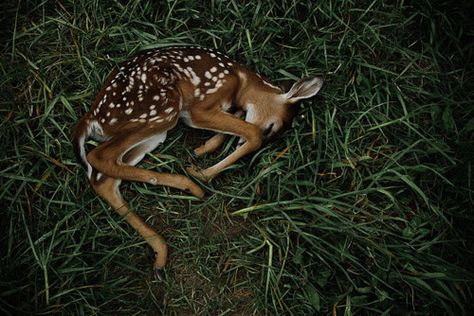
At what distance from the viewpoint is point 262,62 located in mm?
3320

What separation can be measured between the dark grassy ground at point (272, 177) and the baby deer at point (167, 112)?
110 millimetres

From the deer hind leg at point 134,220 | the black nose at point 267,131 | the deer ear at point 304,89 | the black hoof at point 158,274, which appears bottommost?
the black hoof at point 158,274

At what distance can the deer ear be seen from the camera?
2930 millimetres

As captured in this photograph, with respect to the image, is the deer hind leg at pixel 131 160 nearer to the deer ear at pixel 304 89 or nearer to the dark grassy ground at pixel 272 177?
the dark grassy ground at pixel 272 177

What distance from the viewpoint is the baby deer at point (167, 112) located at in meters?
2.84

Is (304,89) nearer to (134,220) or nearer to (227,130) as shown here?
(227,130)

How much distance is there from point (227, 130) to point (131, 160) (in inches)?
Answer: 24.3

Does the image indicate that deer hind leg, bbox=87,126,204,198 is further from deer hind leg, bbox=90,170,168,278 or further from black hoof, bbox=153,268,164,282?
black hoof, bbox=153,268,164,282

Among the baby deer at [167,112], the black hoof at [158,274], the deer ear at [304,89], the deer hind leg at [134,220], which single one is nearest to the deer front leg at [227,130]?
the baby deer at [167,112]

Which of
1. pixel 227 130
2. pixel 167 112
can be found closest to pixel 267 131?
pixel 227 130

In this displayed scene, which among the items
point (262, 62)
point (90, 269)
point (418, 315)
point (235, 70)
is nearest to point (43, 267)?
point (90, 269)

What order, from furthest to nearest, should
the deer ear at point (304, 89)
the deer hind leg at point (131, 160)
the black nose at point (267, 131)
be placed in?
1. the black nose at point (267, 131)
2. the deer ear at point (304, 89)
3. the deer hind leg at point (131, 160)

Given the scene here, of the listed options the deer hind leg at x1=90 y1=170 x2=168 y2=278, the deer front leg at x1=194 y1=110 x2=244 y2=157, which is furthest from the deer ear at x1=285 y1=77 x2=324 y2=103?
the deer hind leg at x1=90 y1=170 x2=168 y2=278

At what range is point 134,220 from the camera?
2889 mm
